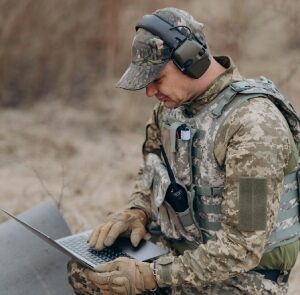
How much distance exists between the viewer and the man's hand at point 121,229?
3.17 metres

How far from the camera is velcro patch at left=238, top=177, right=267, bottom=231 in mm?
2672

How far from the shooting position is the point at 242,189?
269cm

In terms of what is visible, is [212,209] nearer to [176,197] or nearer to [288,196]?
[176,197]

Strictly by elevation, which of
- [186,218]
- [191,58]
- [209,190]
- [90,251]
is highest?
[191,58]

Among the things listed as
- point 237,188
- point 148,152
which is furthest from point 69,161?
point 237,188

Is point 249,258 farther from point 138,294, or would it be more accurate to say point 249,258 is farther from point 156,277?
point 138,294

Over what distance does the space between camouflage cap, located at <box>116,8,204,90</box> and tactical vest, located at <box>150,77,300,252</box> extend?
0.24 metres

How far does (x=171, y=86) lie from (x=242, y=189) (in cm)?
46

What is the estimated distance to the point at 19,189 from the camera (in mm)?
5691

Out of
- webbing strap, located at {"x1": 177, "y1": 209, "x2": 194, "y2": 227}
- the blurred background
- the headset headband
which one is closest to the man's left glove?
webbing strap, located at {"x1": 177, "y1": 209, "x2": 194, "y2": 227}

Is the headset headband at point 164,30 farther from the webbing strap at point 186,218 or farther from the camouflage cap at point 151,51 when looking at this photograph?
the webbing strap at point 186,218

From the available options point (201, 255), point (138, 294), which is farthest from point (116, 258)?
point (201, 255)

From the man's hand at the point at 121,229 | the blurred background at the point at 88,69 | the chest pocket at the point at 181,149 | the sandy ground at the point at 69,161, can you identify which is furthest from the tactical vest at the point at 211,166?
the blurred background at the point at 88,69

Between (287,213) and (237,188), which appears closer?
(237,188)
